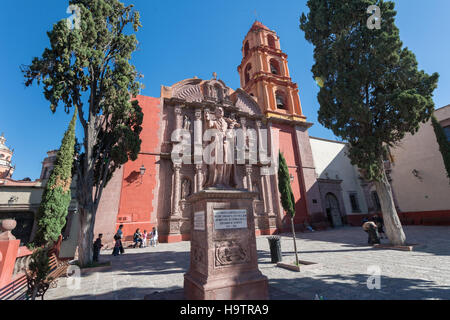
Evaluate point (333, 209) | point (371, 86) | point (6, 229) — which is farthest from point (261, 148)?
point (6, 229)

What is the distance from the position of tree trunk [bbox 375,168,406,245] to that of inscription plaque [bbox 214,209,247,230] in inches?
355

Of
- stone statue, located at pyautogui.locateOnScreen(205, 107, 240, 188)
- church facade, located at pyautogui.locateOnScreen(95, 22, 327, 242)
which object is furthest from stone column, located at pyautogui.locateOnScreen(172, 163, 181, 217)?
stone statue, located at pyautogui.locateOnScreen(205, 107, 240, 188)

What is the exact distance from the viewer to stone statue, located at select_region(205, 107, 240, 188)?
460cm

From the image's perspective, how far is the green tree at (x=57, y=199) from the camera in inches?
308

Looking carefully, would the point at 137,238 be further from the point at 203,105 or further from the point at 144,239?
the point at 203,105

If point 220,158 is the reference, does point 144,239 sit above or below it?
below

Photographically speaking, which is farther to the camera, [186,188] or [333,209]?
[333,209]

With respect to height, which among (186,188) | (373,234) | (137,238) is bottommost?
(373,234)

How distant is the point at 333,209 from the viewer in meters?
21.5

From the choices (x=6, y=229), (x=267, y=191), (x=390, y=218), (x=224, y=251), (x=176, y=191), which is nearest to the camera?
(x=224, y=251)

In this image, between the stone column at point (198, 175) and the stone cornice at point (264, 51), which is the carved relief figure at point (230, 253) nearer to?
the stone column at point (198, 175)

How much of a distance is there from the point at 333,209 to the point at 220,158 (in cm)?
2132

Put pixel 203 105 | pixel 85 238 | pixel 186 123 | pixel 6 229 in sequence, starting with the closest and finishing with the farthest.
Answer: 1. pixel 6 229
2. pixel 85 238
3. pixel 186 123
4. pixel 203 105
